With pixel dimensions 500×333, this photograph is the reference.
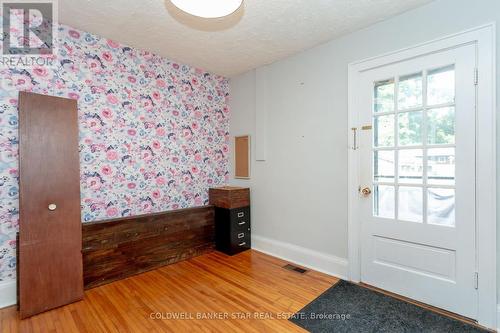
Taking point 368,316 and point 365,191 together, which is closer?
point 368,316

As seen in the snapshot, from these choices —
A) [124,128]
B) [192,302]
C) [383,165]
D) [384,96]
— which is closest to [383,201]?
[383,165]

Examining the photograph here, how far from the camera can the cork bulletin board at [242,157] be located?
12.4ft

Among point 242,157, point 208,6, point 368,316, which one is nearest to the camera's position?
point 208,6

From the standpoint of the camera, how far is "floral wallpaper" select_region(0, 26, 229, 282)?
2221mm

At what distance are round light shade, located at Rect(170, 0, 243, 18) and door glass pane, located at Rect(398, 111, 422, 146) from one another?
178 centimetres

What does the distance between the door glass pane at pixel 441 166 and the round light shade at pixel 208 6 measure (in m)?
2.00

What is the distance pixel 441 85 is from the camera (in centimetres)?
210

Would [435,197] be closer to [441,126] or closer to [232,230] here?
[441,126]

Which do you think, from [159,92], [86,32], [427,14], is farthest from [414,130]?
[86,32]

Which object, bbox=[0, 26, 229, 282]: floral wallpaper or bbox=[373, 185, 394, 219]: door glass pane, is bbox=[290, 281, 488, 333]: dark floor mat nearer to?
bbox=[373, 185, 394, 219]: door glass pane

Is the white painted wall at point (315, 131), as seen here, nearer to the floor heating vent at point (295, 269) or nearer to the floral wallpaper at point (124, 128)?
the floor heating vent at point (295, 269)

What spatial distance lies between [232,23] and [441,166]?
91.4 inches

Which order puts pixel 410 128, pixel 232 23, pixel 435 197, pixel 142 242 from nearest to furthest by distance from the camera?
pixel 435 197
pixel 410 128
pixel 232 23
pixel 142 242

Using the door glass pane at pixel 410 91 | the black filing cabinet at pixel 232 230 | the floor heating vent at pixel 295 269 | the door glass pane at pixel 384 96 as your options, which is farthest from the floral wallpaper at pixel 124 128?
the door glass pane at pixel 410 91
